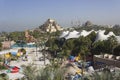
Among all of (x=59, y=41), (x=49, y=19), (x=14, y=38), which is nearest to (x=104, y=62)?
(x=59, y=41)

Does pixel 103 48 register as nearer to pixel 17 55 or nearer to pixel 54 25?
pixel 17 55

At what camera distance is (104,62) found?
3025cm

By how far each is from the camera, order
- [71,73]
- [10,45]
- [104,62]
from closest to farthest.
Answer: [71,73]
[104,62]
[10,45]

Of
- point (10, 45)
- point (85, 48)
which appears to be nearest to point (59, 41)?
point (10, 45)

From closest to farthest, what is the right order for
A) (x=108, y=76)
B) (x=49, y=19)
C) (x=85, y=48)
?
(x=108, y=76) < (x=85, y=48) < (x=49, y=19)

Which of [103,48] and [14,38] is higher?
[14,38]

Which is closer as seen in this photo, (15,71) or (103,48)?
(15,71)

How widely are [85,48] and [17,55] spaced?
41.8 ft

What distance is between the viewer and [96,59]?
32.3 meters

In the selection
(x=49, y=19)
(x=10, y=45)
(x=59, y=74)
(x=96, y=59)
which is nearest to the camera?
(x=59, y=74)

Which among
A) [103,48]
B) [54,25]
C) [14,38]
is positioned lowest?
[103,48]

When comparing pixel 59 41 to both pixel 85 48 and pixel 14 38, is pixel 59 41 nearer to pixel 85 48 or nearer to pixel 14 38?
pixel 85 48

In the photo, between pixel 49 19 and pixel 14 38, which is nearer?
pixel 14 38

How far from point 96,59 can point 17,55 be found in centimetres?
1842
